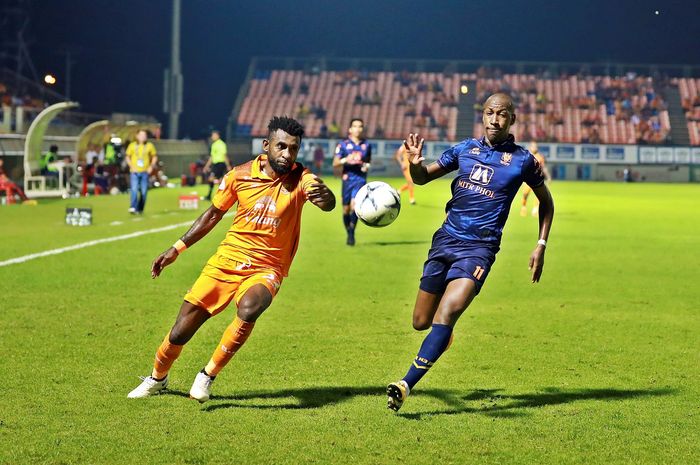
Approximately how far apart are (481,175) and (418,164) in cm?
49

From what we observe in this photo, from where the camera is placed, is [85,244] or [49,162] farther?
[49,162]

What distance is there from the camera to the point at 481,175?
24.9ft

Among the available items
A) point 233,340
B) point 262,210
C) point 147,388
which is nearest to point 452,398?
point 233,340

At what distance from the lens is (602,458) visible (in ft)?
19.8

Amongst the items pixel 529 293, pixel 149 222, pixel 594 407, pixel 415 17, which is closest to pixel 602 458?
pixel 594 407

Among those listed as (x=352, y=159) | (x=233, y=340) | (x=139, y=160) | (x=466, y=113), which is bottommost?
(x=233, y=340)

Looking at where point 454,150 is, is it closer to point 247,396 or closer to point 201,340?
point 247,396

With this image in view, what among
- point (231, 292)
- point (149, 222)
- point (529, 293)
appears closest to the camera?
point (231, 292)

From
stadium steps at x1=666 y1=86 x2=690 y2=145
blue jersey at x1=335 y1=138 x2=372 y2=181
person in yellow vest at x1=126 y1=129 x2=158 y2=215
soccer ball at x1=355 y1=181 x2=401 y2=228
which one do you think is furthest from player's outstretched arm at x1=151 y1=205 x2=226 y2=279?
stadium steps at x1=666 y1=86 x2=690 y2=145

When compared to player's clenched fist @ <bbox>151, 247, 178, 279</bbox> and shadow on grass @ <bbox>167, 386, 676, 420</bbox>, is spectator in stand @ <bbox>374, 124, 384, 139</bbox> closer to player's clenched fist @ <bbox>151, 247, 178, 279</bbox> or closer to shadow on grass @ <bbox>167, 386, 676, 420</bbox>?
shadow on grass @ <bbox>167, 386, 676, 420</bbox>

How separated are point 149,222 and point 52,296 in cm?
1222

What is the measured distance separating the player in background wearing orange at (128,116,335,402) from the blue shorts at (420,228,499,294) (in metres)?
0.90

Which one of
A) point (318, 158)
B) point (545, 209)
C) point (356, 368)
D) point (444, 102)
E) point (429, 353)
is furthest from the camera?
point (444, 102)

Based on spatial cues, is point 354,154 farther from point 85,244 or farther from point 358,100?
point 358,100
